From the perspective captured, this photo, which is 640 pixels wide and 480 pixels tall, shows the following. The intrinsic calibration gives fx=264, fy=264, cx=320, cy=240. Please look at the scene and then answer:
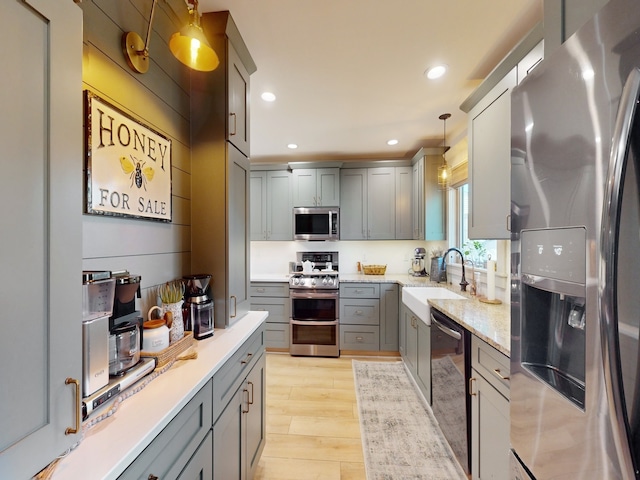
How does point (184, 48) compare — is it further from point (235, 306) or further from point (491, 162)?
point (491, 162)

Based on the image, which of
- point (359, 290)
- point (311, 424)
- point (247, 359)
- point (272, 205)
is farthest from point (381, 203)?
point (247, 359)

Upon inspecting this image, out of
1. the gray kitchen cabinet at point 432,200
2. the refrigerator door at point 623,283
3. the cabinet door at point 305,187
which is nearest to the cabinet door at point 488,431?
the refrigerator door at point 623,283

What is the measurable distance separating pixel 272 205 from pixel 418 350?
260cm

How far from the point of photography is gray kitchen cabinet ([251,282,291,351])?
11.3 feet

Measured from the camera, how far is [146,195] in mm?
1188

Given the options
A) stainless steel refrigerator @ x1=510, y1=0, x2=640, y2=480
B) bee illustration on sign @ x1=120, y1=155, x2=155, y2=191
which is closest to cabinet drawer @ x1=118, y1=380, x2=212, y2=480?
bee illustration on sign @ x1=120, y1=155, x2=155, y2=191

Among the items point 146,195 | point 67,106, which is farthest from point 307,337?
point 67,106

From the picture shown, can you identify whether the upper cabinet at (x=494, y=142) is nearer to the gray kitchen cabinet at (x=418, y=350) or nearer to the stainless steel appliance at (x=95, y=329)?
the gray kitchen cabinet at (x=418, y=350)

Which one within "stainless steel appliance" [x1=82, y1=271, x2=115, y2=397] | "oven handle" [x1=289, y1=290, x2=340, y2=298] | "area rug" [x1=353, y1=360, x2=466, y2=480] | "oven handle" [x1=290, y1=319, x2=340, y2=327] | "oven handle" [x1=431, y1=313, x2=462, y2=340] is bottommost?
"area rug" [x1=353, y1=360, x2=466, y2=480]

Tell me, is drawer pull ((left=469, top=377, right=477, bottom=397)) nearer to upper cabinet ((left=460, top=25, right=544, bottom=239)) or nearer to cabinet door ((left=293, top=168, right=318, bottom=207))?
upper cabinet ((left=460, top=25, right=544, bottom=239))

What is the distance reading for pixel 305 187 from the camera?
3.75 meters

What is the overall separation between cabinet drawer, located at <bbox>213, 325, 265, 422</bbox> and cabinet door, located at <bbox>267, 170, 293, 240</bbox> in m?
2.26

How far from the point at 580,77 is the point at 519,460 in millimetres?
1050

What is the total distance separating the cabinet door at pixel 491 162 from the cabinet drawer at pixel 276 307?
2336 millimetres
